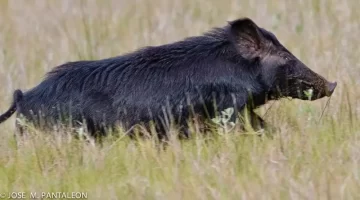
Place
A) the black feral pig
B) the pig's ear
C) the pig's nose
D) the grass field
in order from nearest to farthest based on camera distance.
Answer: the grass field < the black feral pig < the pig's ear < the pig's nose

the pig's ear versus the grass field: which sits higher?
the pig's ear

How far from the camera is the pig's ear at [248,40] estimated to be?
6.48 meters

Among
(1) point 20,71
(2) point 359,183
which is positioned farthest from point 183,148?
(1) point 20,71

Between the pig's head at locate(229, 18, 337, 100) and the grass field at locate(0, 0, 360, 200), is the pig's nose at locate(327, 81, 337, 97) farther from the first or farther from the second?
the grass field at locate(0, 0, 360, 200)

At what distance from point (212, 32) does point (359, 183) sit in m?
2.09

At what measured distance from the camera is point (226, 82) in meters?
6.33

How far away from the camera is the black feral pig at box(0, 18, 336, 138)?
6.29 meters

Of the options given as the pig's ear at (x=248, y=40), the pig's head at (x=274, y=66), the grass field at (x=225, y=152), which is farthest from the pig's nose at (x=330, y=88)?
the pig's ear at (x=248, y=40)

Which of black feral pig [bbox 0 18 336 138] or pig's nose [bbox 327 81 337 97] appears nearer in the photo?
black feral pig [bbox 0 18 336 138]

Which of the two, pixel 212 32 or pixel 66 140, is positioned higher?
pixel 212 32

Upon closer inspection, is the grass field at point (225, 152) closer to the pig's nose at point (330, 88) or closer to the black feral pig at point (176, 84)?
the pig's nose at point (330, 88)

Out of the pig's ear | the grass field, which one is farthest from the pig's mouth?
the pig's ear

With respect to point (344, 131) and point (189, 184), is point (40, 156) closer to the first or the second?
point (189, 184)

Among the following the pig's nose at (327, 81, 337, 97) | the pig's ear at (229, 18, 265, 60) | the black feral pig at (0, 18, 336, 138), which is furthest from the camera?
the pig's nose at (327, 81, 337, 97)
